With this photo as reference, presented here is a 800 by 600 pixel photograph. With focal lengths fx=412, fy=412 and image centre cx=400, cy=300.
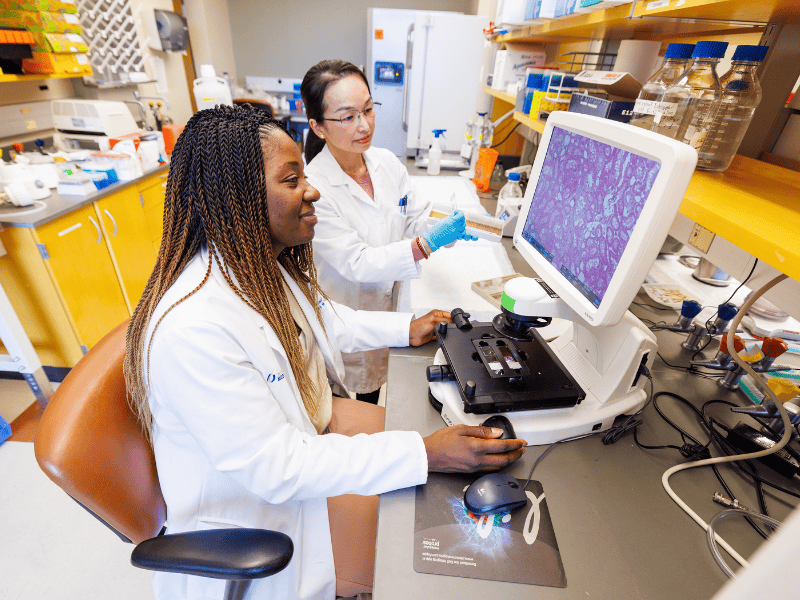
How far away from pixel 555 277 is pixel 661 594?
0.53 meters

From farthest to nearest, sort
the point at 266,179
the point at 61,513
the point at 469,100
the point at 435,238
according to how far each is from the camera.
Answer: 1. the point at 469,100
2. the point at 61,513
3. the point at 435,238
4. the point at 266,179

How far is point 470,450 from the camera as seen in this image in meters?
0.72

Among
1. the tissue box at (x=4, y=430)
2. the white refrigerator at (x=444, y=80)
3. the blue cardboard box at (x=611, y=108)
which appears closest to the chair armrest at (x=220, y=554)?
the blue cardboard box at (x=611, y=108)

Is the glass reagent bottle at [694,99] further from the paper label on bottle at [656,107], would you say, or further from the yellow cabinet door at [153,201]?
the yellow cabinet door at [153,201]

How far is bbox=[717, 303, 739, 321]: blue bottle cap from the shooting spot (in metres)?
1.09

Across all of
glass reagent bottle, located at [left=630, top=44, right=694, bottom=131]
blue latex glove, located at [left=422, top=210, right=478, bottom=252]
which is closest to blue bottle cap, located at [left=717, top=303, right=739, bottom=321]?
glass reagent bottle, located at [left=630, top=44, right=694, bottom=131]

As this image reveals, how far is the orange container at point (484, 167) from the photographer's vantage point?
2406mm

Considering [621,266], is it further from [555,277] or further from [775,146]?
Answer: [775,146]

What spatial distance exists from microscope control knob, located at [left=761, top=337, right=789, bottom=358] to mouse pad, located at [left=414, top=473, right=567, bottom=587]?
67 cm

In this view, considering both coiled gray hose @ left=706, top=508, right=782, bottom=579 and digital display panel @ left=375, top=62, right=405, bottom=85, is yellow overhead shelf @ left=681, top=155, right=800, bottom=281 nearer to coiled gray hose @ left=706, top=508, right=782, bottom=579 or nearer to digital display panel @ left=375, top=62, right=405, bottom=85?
coiled gray hose @ left=706, top=508, right=782, bottom=579

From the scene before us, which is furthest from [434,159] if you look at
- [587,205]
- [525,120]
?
[587,205]

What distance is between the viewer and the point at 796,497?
2.41 feet

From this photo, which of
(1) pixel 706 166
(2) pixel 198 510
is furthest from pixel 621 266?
(2) pixel 198 510

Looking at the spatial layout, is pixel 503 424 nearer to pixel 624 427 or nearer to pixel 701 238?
pixel 624 427
